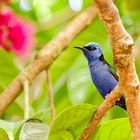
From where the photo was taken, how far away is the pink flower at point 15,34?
2182 millimetres

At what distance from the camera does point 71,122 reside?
1.50 meters

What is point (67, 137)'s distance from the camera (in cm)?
152

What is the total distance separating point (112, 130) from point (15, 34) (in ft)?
2.90

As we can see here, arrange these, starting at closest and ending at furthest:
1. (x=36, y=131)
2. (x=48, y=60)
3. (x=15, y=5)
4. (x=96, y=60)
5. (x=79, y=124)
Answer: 1. (x=36, y=131)
2. (x=79, y=124)
3. (x=96, y=60)
4. (x=48, y=60)
5. (x=15, y=5)

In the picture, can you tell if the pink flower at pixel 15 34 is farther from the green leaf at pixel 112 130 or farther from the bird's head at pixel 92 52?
the green leaf at pixel 112 130

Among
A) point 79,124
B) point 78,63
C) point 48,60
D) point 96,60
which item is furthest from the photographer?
point 78,63

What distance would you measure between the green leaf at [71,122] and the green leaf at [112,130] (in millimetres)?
59

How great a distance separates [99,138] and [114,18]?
0.59 meters

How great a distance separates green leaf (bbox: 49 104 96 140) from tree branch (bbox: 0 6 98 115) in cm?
45

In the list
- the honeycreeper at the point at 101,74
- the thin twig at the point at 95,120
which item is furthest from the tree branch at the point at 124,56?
the honeycreeper at the point at 101,74

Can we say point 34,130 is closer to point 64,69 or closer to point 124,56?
point 124,56

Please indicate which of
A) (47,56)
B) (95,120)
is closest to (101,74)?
(47,56)

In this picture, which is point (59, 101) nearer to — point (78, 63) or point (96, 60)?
point (78, 63)

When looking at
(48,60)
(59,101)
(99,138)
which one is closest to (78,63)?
(59,101)
